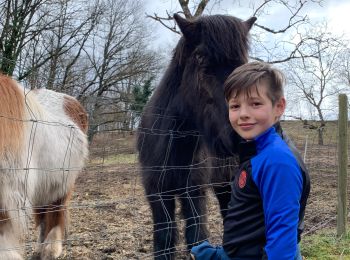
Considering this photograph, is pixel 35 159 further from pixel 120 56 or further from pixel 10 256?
pixel 120 56

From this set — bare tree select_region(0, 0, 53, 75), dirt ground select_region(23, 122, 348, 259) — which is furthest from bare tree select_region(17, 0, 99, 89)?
dirt ground select_region(23, 122, 348, 259)

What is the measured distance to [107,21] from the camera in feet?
83.5

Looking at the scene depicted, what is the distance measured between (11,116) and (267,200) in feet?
7.22

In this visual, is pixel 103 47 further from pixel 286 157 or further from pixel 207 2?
pixel 286 157

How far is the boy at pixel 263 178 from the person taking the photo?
1619mm

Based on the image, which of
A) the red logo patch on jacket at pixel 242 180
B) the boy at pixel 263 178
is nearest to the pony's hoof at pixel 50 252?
the boy at pixel 263 178

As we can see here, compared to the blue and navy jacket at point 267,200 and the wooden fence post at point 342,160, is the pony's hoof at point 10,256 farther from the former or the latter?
the wooden fence post at point 342,160

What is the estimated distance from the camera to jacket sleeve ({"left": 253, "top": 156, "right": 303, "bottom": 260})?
1.61 meters

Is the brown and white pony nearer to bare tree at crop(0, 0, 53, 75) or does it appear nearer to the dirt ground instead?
the dirt ground

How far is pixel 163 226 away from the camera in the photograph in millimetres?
3270

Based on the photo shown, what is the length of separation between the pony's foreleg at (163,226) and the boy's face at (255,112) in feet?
5.14

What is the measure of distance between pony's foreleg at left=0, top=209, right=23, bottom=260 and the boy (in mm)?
1598

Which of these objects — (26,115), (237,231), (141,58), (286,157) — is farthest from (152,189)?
(141,58)

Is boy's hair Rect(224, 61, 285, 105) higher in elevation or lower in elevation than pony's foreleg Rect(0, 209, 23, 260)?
higher
